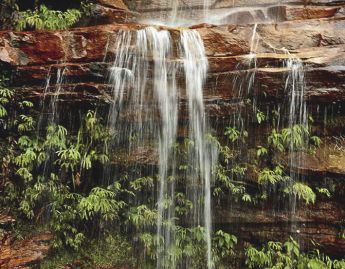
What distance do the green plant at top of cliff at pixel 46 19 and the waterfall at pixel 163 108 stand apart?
1834 millimetres

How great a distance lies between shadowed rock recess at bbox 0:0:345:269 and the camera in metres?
6.49

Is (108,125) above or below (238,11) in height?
below

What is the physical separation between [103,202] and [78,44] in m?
2.98

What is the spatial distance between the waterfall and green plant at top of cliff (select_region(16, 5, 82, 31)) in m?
1.83

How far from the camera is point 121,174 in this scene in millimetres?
6980

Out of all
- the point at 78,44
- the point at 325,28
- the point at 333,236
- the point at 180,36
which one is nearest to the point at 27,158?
the point at 78,44

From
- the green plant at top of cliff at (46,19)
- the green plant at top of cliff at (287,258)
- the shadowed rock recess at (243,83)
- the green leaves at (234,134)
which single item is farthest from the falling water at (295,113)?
the green plant at top of cliff at (46,19)

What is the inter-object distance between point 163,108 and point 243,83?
5.16 ft

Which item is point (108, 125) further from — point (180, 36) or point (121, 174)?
point (180, 36)

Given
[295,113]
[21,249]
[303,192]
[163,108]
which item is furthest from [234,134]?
[21,249]

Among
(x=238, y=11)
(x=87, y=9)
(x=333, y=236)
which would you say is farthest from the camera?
(x=238, y=11)

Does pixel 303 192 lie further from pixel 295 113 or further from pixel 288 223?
pixel 295 113

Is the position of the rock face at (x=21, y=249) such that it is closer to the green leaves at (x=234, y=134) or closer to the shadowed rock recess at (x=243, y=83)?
the shadowed rock recess at (x=243, y=83)

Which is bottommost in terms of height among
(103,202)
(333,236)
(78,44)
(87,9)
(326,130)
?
(333,236)
